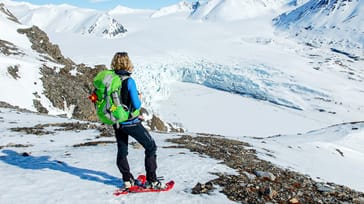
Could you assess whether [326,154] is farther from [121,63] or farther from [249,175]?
[121,63]

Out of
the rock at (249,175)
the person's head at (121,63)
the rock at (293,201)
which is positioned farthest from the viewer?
the rock at (249,175)

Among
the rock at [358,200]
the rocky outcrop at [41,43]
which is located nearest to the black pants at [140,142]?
the rock at [358,200]

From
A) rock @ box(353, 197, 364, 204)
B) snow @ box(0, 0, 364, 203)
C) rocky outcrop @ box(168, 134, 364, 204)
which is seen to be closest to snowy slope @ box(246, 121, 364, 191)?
snow @ box(0, 0, 364, 203)

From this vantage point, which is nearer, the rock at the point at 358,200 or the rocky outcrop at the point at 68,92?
the rock at the point at 358,200

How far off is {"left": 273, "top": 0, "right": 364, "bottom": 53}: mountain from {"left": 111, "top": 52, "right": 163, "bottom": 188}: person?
159 metres

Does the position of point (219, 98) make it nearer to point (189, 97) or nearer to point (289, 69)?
point (189, 97)

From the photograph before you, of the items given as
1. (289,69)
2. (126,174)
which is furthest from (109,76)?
(289,69)

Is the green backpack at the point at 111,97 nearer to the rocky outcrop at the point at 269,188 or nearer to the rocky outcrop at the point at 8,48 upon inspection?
the rocky outcrop at the point at 269,188

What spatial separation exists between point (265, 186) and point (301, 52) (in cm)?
14224

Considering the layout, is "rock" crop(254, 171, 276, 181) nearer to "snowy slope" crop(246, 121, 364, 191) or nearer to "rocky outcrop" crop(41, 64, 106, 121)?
"snowy slope" crop(246, 121, 364, 191)

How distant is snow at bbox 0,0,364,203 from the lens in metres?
11.3

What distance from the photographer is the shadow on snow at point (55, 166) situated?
32.4ft

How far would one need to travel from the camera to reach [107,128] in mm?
19562

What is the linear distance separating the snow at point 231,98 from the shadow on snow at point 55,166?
23 centimetres
